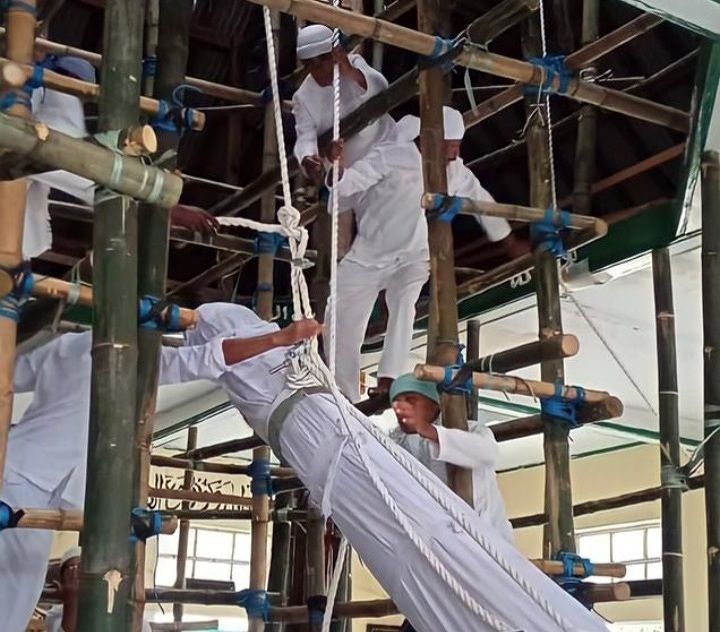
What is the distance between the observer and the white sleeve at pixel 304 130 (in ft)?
10.6

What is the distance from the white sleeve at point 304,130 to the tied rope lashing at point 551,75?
69cm

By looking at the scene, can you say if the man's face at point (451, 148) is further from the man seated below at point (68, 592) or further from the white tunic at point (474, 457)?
the man seated below at point (68, 592)

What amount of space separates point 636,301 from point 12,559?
292 cm

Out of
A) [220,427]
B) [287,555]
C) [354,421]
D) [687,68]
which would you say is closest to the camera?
[354,421]

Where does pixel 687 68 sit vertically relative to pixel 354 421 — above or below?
above

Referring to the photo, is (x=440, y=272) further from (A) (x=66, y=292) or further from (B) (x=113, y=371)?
(B) (x=113, y=371)

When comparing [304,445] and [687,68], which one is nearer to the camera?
[304,445]

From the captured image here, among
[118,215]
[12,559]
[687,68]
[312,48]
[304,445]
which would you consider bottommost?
[12,559]

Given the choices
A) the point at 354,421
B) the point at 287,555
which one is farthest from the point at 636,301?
the point at 354,421

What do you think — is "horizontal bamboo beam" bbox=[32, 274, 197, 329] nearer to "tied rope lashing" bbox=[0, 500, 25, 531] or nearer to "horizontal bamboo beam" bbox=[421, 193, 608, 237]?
"tied rope lashing" bbox=[0, 500, 25, 531]

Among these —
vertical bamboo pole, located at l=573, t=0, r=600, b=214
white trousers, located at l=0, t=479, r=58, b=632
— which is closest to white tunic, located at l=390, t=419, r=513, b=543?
white trousers, located at l=0, t=479, r=58, b=632

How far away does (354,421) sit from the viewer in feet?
7.53

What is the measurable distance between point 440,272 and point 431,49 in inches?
23.1

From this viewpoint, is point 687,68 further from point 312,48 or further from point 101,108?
point 101,108
